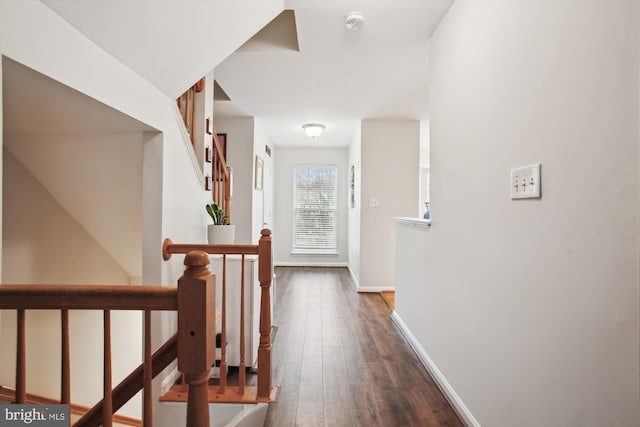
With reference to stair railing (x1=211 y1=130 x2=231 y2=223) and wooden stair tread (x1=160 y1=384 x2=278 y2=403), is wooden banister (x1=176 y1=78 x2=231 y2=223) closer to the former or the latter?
stair railing (x1=211 y1=130 x2=231 y2=223)

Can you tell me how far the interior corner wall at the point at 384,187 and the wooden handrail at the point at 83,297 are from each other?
3967 mm

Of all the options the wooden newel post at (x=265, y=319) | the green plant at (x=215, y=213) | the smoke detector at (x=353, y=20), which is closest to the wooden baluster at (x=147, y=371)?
the wooden newel post at (x=265, y=319)

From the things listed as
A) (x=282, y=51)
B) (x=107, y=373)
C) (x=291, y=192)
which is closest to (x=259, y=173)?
(x=291, y=192)

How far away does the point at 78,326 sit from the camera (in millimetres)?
2768

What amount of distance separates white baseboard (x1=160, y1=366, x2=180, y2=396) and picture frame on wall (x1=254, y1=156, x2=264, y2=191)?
9.45 ft

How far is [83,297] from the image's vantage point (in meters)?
0.90

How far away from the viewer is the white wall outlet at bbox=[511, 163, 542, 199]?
47.6 inches

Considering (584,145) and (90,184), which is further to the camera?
(90,184)

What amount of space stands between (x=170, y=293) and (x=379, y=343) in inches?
90.8

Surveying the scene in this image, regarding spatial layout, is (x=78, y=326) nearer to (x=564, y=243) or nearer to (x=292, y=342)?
(x=292, y=342)

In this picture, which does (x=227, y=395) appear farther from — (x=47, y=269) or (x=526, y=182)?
Result: (x=526, y=182)

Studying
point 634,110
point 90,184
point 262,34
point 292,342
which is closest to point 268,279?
point 292,342

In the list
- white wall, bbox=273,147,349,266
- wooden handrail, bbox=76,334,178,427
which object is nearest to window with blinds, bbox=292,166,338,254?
white wall, bbox=273,147,349,266

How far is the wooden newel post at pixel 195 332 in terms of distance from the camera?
853mm
